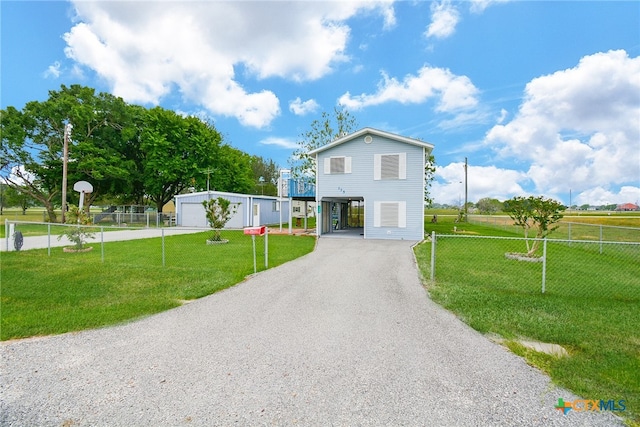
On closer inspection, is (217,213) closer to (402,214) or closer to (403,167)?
(402,214)

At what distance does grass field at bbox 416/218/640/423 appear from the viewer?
3100 mm

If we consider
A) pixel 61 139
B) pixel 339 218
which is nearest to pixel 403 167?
pixel 339 218

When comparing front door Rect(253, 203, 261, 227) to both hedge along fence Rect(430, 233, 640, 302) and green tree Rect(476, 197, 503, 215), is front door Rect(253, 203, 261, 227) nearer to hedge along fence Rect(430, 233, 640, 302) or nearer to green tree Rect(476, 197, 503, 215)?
hedge along fence Rect(430, 233, 640, 302)

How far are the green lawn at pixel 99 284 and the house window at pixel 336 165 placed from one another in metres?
7.10

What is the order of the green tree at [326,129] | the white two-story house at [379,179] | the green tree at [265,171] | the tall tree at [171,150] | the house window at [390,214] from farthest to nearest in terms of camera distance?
Answer: the green tree at [265,171] < the green tree at [326,129] < the tall tree at [171,150] < the house window at [390,214] < the white two-story house at [379,179]

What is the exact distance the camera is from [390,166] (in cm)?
1620

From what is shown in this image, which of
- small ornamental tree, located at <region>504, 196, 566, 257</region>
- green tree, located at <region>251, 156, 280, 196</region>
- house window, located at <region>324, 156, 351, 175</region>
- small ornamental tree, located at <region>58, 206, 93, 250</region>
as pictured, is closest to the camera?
small ornamental tree, located at <region>504, 196, 566, 257</region>

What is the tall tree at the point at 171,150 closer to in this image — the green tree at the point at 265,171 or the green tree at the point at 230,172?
the green tree at the point at 230,172

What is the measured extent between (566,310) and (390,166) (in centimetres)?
1186

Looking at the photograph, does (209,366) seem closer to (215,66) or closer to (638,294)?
(638,294)

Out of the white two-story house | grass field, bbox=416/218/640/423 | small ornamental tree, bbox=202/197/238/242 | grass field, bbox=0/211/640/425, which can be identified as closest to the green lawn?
grass field, bbox=0/211/640/425

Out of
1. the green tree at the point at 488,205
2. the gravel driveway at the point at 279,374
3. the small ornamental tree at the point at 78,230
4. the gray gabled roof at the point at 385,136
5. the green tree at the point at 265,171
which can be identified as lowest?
the gravel driveway at the point at 279,374

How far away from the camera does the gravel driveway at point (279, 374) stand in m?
2.51

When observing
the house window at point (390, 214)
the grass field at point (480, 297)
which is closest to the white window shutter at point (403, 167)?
the house window at point (390, 214)
